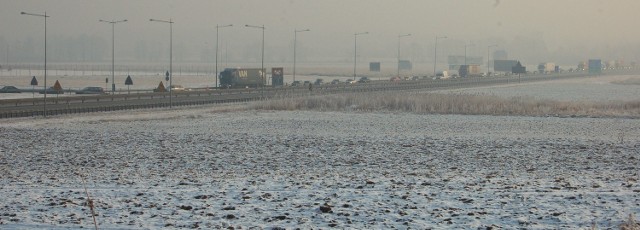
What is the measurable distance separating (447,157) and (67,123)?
28.5m

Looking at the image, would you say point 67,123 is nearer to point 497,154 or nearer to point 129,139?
point 129,139

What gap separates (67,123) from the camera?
51.0m

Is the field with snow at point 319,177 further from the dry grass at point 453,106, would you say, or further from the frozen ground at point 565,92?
the frozen ground at point 565,92

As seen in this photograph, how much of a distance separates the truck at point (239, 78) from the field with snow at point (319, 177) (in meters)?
65.5

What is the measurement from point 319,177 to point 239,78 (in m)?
89.8

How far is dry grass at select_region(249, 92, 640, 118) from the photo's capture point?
64875 mm

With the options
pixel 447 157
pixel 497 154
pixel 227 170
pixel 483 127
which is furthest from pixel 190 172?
pixel 483 127

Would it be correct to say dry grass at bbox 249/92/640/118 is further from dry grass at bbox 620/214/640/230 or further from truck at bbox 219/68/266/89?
dry grass at bbox 620/214/640/230

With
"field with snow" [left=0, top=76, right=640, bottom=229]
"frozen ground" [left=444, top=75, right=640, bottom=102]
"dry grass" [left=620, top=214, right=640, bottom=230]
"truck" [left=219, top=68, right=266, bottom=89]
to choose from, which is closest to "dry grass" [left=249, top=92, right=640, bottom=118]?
"field with snow" [left=0, top=76, right=640, bottom=229]

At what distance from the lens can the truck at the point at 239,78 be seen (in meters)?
113

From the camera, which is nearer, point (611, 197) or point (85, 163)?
point (611, 197)

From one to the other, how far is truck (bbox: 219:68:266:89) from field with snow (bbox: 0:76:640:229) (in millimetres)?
65531

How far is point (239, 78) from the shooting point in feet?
372

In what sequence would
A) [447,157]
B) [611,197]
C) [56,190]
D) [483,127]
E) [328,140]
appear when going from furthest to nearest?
1. [483,127]
2. [328,140]
3. [447,157]
4. [56,190]
5. [611,197]
